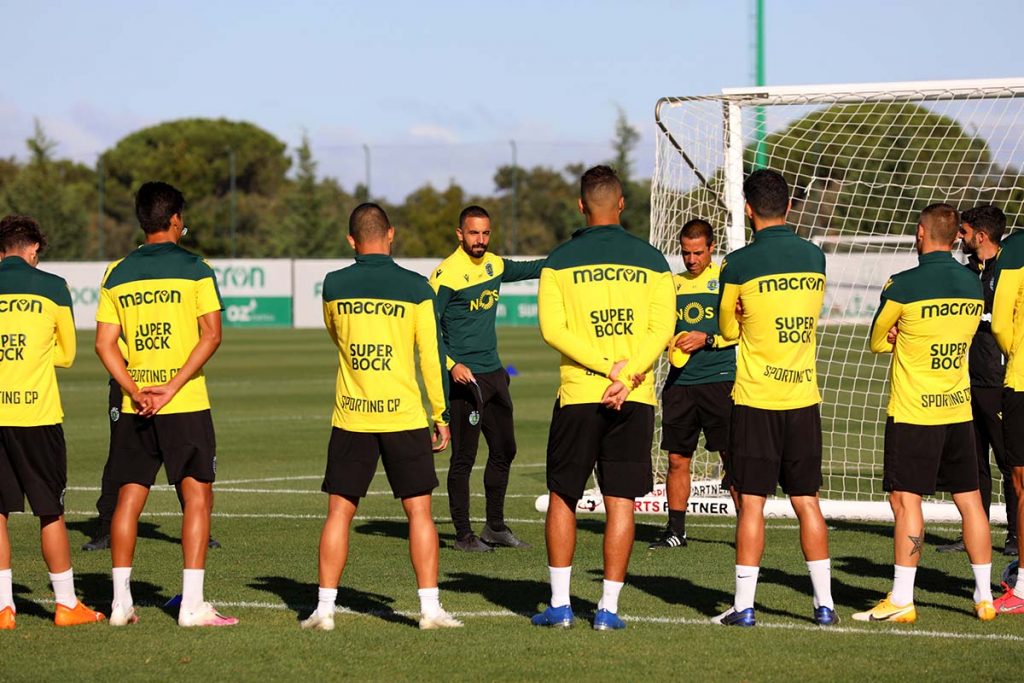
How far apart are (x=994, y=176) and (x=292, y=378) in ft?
48.8

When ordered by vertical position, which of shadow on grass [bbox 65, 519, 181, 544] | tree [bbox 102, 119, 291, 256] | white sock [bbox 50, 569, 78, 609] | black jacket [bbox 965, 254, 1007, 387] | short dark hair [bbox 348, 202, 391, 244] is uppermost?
tree [bbox 102, 119, 291, 256]

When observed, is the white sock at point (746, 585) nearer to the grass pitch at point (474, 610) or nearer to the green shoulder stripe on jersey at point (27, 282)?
the grass pitch at point (474, 610)

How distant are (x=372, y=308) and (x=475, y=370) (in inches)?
116

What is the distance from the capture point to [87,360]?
106ft

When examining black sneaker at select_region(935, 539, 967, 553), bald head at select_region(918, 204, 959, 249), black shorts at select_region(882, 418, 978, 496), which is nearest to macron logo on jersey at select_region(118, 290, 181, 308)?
black shorts at select_region(882, 418, 978, 496)

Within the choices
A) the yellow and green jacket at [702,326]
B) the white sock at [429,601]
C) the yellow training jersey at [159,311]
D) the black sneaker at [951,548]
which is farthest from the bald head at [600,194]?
the black sneaker at [951,548]

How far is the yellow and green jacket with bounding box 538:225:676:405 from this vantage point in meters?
6.93

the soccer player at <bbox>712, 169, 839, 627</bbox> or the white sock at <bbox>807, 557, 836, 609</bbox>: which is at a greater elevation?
the soccer player at <bbox>712, 169, 839, 627</bbox>

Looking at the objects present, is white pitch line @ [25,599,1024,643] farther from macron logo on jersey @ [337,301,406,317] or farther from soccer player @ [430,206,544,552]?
soccer player @ [430,206,544,552]

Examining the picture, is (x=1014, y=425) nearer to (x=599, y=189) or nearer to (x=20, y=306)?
(x=599, y=189)

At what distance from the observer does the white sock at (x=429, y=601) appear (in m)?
6.92

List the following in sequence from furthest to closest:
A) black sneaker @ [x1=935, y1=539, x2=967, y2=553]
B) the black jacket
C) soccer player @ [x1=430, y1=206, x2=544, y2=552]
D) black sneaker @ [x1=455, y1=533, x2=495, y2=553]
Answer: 1. soccer player @ [x1=430, y1=206, x2=544, y2=552]
2. black sneaker @ [x1=455, y1=533, x2=495, y2=553]
3. black sneaker @ [x1=935, y1=539, x2=967, y2=553]
4. the black jacket

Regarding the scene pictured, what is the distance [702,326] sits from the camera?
995cm

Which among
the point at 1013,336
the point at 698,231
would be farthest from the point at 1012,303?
the point at 698,231
